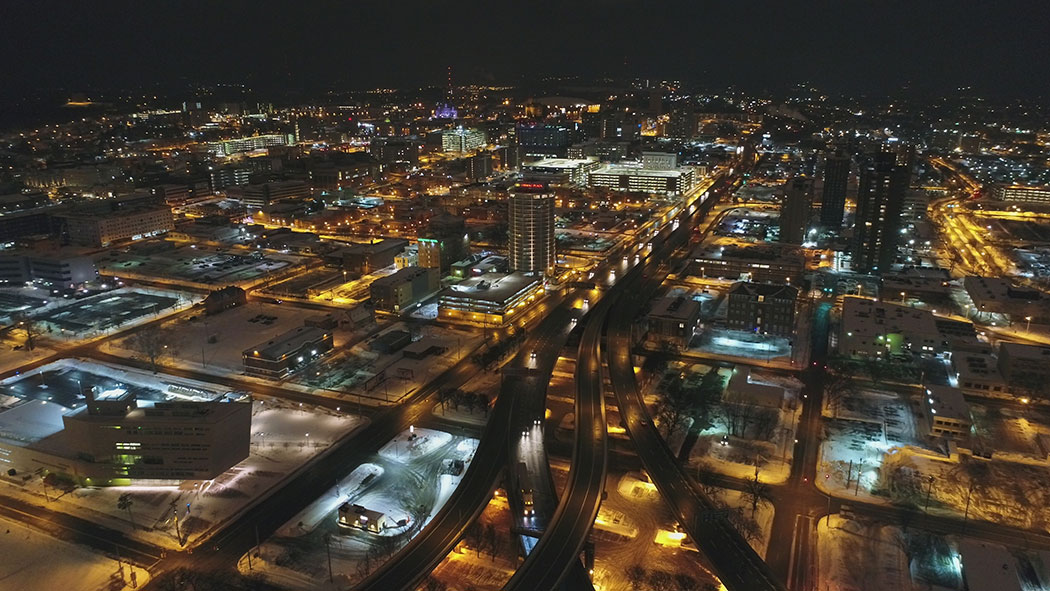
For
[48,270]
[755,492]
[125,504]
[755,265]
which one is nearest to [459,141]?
[48,270]

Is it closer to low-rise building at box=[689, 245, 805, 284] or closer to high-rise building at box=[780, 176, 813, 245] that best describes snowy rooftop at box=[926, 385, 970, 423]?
low-rise building at box=[689, 245, 805, 284]

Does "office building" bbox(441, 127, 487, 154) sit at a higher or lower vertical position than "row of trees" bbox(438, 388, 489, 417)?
higher

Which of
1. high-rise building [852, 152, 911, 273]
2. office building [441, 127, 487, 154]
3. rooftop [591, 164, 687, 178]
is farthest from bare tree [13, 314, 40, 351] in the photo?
office building [441, 127, 487, 154]

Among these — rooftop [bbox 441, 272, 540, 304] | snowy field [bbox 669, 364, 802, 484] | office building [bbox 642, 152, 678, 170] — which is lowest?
snowy field [bbox 669, 364, 802, 484]

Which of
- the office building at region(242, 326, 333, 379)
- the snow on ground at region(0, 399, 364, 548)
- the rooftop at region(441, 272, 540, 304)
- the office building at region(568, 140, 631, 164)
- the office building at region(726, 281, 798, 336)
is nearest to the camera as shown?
the snow on ground at region(0, 399, 364, 548)

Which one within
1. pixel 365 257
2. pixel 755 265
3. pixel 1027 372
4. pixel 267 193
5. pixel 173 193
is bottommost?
pixel 1027 372

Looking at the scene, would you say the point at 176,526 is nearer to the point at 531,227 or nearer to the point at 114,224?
the point at 531,227
